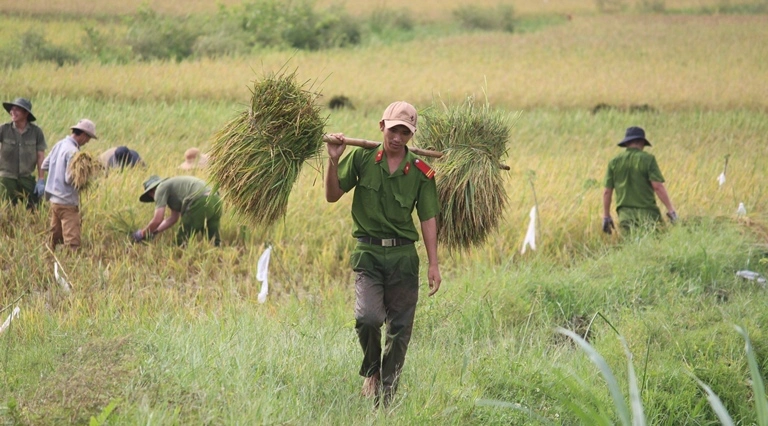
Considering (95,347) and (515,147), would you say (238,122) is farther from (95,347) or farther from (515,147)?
(515,147)

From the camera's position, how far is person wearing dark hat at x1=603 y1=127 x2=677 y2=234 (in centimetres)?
750

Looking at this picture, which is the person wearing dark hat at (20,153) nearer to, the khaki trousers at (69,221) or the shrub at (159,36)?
the khaki trousers at (69,221)

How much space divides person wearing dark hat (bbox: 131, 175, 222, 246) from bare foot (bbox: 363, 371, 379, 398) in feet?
9.16

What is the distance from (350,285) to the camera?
6789 mm

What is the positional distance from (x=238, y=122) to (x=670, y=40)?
14.3 metres

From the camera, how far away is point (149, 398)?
3.60 metres

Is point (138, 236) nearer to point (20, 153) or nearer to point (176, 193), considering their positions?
point (176, 193)

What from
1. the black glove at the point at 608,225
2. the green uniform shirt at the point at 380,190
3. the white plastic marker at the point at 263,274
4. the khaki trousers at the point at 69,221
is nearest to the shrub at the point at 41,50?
the khaki trousers at the point at 69,221

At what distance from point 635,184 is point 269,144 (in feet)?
13.3

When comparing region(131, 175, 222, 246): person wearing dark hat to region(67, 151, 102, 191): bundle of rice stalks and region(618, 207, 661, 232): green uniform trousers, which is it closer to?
region(67, 151, 102, 191): bundle of rice stalks

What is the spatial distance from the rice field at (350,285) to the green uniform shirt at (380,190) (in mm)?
250

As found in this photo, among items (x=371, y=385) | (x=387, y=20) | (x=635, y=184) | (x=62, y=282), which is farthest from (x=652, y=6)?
(x=371, y=385)

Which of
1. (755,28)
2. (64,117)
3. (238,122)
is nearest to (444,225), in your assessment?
(238,122)

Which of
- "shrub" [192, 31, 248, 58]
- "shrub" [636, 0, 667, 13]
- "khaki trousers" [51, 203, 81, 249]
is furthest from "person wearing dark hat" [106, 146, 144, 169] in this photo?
"shrub" [636, 0, 667, 13]
